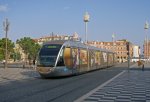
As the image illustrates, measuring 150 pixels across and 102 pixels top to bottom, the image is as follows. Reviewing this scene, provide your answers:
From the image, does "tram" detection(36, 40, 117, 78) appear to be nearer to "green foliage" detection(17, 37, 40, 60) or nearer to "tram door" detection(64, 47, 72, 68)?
"tram door" detection(64, 47, 72, 68)

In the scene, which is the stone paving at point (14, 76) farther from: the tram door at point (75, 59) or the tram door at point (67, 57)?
the tram door at point (67, 57)

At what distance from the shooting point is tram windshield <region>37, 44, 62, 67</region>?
96.9 ft

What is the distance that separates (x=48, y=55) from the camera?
2973cm

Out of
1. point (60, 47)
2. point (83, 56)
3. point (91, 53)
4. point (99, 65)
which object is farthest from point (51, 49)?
point (99, 65)

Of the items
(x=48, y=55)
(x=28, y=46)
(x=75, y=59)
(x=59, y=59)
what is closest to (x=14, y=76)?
(x=75, y=59)

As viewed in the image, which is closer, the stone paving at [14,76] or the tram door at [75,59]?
the stone paving at [14,76]

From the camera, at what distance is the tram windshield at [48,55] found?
96.9 feet

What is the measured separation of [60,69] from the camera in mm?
29797

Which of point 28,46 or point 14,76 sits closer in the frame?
point 14,76

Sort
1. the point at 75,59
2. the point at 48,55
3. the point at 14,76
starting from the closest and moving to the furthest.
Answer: the point at 48,55, the point at 75,59, the point at 14,76

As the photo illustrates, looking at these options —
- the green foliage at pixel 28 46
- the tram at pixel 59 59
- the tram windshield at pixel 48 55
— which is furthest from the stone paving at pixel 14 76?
the green foliage at pixel 28 46

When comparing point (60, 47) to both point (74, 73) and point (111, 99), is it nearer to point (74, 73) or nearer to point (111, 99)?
point (74, 73)

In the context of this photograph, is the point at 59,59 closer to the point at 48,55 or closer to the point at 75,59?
the point at 48,55

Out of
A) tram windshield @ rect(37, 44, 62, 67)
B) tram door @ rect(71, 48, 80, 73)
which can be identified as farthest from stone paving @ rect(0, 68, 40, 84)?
tram door @ rect(71, 48, 80, 73)
